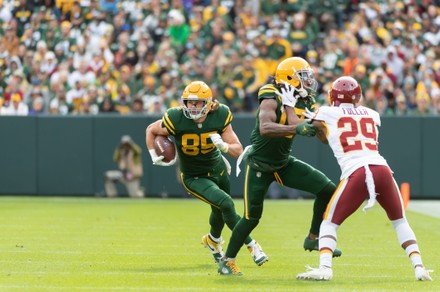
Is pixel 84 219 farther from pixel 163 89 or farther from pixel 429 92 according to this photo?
pixel 429 92

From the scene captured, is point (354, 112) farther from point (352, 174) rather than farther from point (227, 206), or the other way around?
point (227, 206)

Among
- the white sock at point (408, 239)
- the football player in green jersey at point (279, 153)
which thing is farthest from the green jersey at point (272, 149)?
the white sock at point (408, 239)

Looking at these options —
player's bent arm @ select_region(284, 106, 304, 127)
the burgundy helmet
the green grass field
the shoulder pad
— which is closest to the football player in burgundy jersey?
the burgundy helmet

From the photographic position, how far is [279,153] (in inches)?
352

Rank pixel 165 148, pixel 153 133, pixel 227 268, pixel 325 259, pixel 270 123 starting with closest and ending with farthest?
1. pixel 325 259
2. pixel 270 123
3. pixel 227 268
4. pixel 165 148
5. pixel 153 133

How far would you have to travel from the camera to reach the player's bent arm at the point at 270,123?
27.3 feet

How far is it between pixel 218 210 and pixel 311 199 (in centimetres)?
969

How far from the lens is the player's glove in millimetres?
8031

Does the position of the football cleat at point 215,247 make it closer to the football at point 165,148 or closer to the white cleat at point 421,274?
the football at point 165,148

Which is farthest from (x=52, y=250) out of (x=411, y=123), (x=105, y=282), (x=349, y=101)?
(x=411, y=123)

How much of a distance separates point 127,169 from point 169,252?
8.70m

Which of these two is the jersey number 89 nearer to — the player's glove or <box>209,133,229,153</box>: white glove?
<box>209,133,229,153</box>: white glove

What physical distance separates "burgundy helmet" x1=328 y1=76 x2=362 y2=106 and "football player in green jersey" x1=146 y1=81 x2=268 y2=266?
1226 millimetres

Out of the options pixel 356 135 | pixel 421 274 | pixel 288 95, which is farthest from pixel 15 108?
pixel 421 274
